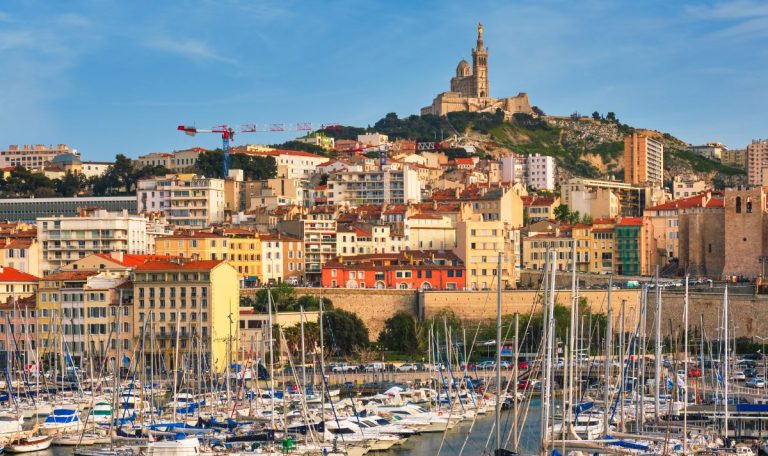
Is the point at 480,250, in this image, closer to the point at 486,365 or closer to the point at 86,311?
the point at 486,365

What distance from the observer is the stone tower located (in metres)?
172

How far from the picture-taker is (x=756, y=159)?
166m

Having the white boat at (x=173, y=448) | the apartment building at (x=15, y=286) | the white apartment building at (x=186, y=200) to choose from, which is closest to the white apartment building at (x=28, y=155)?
the white apartment building at (x=186, y=200)

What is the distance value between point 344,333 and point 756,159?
10582 cm

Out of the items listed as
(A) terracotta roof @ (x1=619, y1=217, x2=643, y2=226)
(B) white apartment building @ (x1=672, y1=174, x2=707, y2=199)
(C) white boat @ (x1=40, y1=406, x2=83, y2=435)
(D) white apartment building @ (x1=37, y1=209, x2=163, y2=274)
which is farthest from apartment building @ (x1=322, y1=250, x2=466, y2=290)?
(B) white apartment building @ (x1=672, y1=174, x2=707, y2=199)

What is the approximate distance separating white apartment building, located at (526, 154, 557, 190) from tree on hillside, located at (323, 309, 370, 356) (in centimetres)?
6098

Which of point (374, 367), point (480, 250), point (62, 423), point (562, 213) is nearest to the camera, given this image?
point (62, 423)

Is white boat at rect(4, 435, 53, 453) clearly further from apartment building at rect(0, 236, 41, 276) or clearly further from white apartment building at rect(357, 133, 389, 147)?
white apartment building at rect(357, 133, 389, 147)

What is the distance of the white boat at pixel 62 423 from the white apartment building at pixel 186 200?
51140mm

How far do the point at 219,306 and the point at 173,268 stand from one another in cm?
262

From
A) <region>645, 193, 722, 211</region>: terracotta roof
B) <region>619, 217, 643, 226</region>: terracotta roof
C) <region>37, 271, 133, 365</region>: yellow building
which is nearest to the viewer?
<region>37, 271, 133, 365</region>: yellow building

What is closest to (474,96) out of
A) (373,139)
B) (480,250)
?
(373,139)

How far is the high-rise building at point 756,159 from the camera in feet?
518

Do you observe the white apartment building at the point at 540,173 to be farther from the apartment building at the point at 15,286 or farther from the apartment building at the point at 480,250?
the apartment building at the point at 15,286
